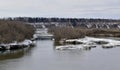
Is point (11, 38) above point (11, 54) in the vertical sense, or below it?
above

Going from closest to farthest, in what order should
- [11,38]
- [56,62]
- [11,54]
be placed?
[56,62], [11,54], [11,38]

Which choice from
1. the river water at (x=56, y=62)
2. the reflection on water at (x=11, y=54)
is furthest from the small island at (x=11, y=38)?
the river water at (x=56, y=62)

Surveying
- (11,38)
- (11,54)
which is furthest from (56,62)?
(11,38)

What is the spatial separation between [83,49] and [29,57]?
3.84 meters

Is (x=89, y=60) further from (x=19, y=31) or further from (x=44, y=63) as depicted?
(x=19, y=31)

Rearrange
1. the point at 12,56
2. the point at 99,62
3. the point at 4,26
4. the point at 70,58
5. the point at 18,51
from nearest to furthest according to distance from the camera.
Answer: the point at 99,62
the point at 70,58
the point at 12,56
the point at 18,51
the point at 4,26

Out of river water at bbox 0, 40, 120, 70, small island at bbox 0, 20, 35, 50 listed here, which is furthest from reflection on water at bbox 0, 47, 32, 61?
small island at bbox 0, 20, 35, 50

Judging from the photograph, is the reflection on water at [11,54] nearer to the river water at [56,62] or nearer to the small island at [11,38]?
the river water at [56,62]

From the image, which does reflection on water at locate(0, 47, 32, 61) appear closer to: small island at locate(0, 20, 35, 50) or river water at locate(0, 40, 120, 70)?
river water at locate(0, 40, 120, 70)

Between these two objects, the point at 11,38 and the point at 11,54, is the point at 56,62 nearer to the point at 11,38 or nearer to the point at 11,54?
the point at 11,54

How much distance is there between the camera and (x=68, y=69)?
37.7 feet

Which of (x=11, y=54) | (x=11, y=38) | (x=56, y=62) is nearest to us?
(x=56, y=62)

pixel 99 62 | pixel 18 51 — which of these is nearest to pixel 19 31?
pixel 18 51

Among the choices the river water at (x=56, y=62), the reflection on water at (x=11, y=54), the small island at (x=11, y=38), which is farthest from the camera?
the small island at (x=11, y=38)
